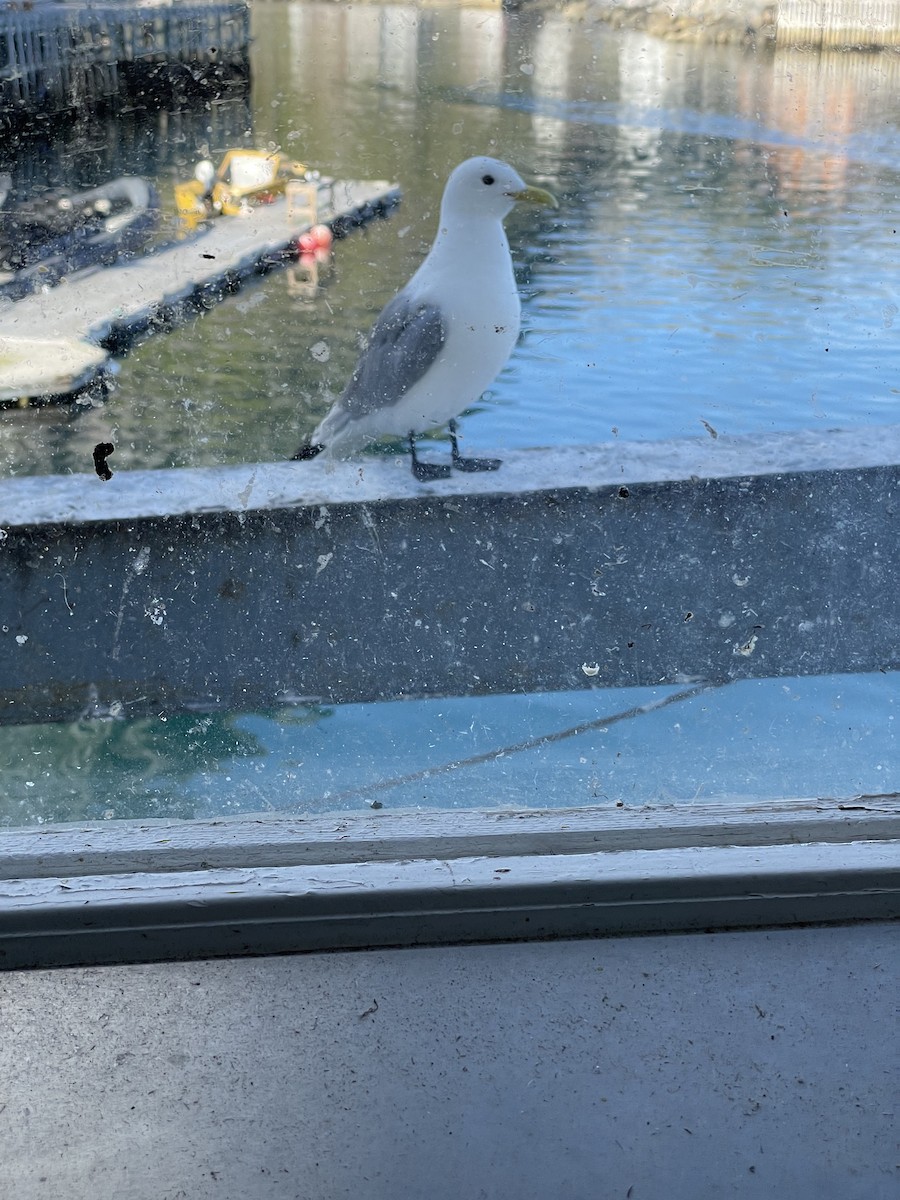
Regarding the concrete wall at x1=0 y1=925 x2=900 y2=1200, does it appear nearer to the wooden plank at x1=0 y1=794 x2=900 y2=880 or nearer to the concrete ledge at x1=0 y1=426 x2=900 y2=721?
the wooden plank at x1=0 y1=794 x2=900 y2=880

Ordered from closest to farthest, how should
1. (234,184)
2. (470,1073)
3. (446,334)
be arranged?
1. (470,1073)
2. (234,184)
3. (446,334)

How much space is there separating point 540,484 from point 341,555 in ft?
0.72

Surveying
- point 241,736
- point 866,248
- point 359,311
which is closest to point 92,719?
point 241,736

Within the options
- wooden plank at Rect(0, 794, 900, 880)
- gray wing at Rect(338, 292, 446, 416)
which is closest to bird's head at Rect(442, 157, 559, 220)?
gray wing at Rect(338, 292, 446, 416)

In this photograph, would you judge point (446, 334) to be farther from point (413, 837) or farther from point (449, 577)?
point (413, 837)

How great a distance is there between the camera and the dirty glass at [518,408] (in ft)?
2.99

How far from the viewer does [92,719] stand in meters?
1.14

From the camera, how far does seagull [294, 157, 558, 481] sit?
107cm

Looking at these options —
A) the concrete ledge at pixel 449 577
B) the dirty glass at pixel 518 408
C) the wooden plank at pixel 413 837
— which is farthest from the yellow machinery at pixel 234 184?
the wooden plank at pixel 413 837

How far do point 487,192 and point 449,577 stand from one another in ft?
1.24

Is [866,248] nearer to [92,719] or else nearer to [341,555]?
[341,555]

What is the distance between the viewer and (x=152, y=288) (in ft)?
3.23

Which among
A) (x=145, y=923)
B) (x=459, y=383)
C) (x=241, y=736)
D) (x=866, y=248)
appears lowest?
(x=241, y=736)

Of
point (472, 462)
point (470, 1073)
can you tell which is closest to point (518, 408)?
point (472, 462)
